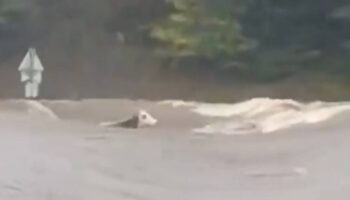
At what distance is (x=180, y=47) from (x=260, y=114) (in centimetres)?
122

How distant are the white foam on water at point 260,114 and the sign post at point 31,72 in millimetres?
703

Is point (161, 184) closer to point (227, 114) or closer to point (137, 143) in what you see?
point (137, 143)

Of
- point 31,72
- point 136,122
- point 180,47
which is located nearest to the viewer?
point 136,122

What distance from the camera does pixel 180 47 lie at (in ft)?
16.7

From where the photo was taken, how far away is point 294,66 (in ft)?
17.0

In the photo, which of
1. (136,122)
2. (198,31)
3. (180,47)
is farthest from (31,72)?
(136,122)

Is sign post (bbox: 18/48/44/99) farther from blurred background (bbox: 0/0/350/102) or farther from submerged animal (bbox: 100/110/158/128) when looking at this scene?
submerged animal (bbox: 100/110/158/128)

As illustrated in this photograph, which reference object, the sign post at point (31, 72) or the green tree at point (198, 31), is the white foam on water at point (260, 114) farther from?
the sign post at point (31, 72)

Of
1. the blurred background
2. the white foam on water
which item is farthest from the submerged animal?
the blurred background

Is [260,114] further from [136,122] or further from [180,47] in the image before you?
[180,47]

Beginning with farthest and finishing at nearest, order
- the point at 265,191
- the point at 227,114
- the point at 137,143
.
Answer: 1. the point at 227,114
2. the point at 137,143
3. the point at 265,191

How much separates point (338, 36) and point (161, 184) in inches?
127

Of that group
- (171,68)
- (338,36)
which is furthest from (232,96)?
(338,36)

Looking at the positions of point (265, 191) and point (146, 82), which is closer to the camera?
point (265, 191)
